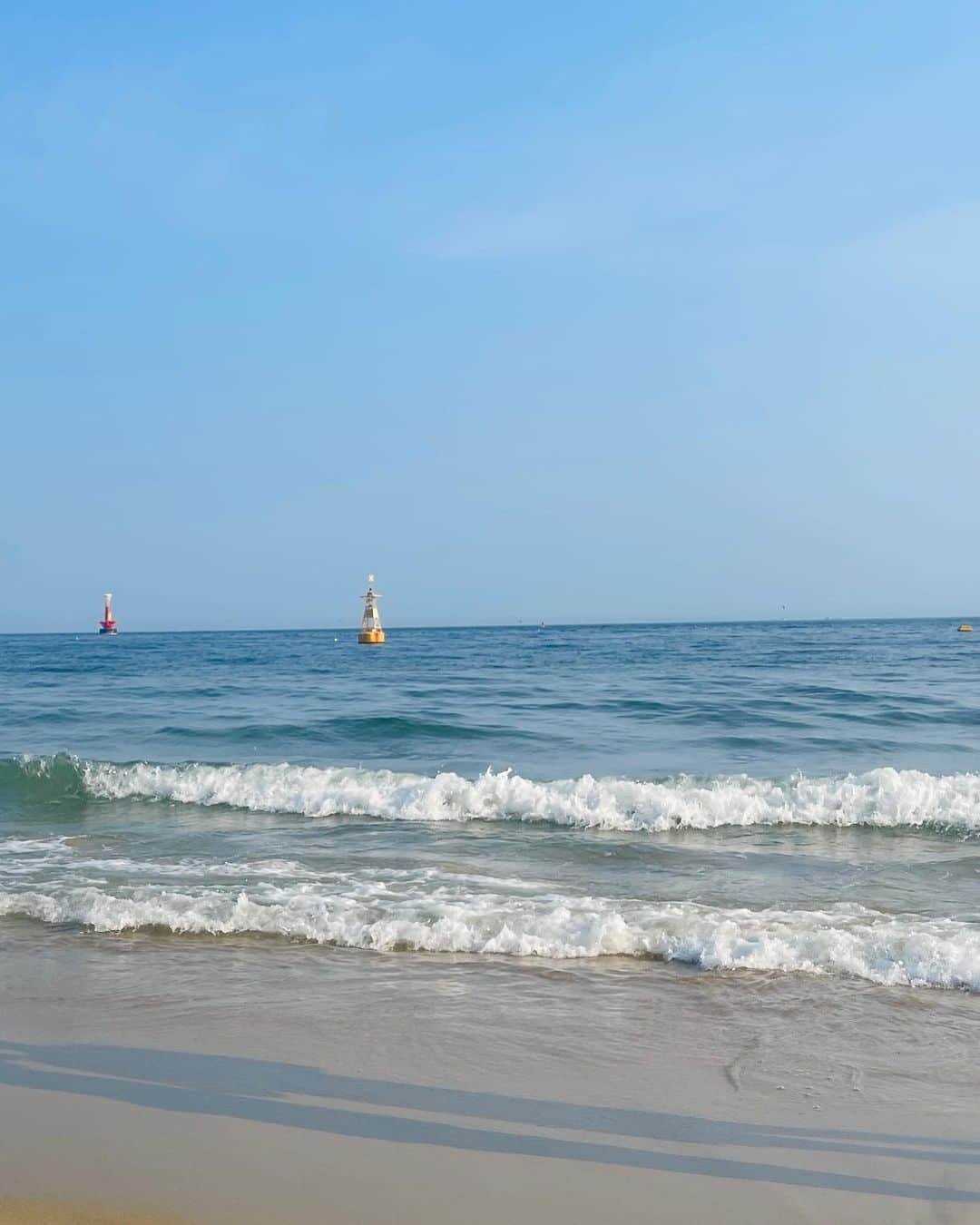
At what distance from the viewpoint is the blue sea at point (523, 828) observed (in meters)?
7.53

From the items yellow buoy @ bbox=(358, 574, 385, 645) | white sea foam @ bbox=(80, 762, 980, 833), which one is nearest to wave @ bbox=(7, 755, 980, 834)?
white sea foam @ bbox=(80, 762, 980, 833)

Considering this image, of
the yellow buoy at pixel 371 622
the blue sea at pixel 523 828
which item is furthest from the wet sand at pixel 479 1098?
the yellow buoy at pixel 371 622

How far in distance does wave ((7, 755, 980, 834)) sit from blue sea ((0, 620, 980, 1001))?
0.12 feet

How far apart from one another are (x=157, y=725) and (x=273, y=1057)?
16.3 m

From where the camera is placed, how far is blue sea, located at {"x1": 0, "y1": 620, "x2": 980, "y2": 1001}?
24.7ft

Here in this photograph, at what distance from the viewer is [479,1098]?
15.9ft

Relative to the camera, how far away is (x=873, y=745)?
17.4 m

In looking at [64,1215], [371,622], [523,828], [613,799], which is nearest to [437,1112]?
[64,1215]

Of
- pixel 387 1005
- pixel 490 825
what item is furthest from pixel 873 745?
pixel 387 1005

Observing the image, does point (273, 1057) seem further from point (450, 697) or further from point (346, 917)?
point (450, 697)

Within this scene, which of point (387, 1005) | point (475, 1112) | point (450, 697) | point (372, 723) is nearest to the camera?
point (475, 1112)

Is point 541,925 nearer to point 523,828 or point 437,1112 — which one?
point 437,1112

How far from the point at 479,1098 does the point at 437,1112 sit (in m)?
0.24

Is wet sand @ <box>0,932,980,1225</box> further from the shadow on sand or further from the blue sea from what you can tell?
the blue sea
